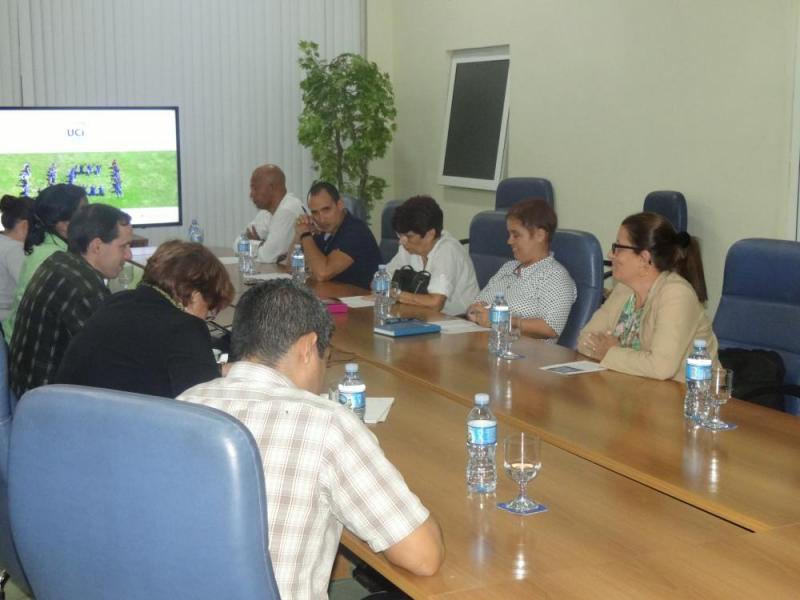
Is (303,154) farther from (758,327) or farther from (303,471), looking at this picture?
(303,471)

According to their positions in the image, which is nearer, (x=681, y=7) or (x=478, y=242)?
Answer: (x=478, y=242)

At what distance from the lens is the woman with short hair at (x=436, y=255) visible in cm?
505

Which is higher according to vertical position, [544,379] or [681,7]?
[681,7]

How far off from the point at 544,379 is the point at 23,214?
320 centimetres

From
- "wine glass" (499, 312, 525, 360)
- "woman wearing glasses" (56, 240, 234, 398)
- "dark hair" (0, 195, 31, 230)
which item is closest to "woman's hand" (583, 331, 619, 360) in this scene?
"wine glass" (499, 312, 525, 360)

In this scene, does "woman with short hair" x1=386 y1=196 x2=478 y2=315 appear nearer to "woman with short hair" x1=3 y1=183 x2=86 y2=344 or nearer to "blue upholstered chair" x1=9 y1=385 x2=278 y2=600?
"woman with short hair" x1=3 y1=183 x2=86 y2=344

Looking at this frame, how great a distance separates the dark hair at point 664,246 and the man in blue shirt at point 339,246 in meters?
2.26

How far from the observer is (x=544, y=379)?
3.50 meters

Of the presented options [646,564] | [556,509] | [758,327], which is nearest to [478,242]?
[758,327]

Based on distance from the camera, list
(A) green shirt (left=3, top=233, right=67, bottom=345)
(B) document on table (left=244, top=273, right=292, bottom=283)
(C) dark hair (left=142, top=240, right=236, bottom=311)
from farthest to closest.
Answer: (B) document on table (left=244, top=273, right=292, bottom=283)
(A) green shirt (left=3, top=233, right=67, bottom=345)
(C) dark hair (left=142, top=240, right=236, bottom=311)

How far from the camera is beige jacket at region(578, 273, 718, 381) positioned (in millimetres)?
3434

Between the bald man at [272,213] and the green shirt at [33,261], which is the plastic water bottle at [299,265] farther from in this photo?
the green shirt at [33,261]

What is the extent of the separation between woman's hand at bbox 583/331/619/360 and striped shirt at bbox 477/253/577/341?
0.51 meters

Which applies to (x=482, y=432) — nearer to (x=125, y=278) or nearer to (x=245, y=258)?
(x=125, y=278)
